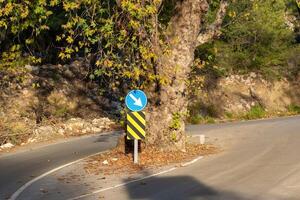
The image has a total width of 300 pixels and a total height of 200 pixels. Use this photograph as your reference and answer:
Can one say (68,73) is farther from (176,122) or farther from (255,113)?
(176,122)

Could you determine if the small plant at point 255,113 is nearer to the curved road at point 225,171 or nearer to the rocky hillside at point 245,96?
the rocky hillside at point 245,96

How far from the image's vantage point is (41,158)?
18.6 m

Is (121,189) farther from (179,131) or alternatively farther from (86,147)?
(86,147)

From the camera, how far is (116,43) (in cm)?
1537

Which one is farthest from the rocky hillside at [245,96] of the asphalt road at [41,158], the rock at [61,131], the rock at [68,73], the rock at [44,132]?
the asphalt road at [41,158]

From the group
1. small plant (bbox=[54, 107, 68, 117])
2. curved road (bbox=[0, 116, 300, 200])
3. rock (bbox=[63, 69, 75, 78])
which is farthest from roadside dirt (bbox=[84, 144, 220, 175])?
rock (bbox=[63, 69, 75, 78])

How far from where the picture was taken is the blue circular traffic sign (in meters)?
15.2

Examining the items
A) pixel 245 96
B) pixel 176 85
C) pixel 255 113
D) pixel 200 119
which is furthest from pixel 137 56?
pixel 245 96

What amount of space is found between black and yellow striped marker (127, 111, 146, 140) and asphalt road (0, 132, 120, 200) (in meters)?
2.73

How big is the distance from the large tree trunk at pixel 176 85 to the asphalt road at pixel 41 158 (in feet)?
10.1

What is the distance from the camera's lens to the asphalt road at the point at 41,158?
1468 cm

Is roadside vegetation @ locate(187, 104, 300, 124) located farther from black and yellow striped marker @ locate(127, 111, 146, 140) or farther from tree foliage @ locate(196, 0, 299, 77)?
black and yellow striped marker @ locate(127, 111, 146, 140)

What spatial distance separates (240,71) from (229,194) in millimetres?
28535

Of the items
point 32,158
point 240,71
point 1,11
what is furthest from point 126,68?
point 240,71
